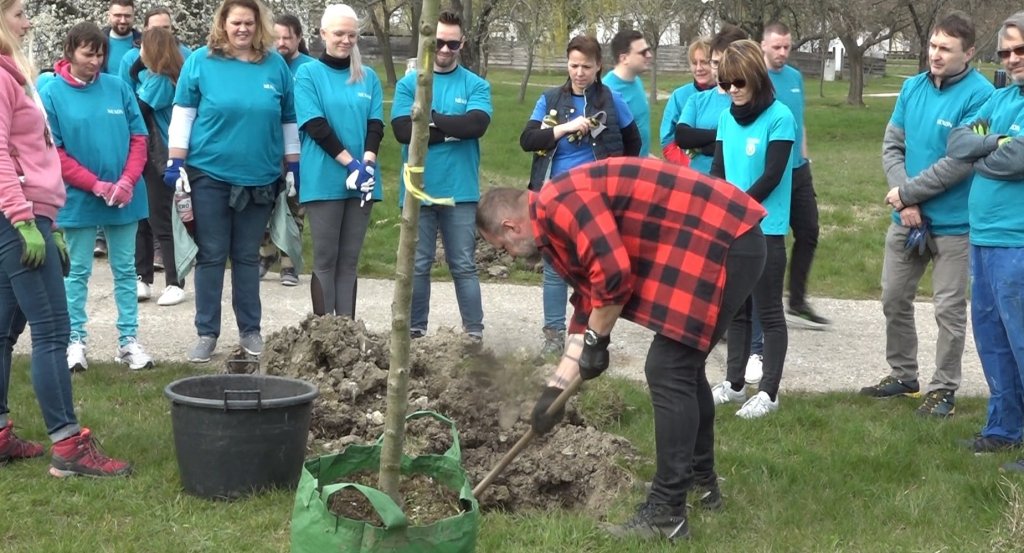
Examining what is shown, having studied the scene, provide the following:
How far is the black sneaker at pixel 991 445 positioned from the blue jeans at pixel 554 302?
2.68 metres

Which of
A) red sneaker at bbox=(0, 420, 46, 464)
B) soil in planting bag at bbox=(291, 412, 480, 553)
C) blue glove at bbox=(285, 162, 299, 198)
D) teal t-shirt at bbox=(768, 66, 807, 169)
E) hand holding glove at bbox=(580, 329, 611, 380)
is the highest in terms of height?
teal t-shirt at bbox=(768, 66, 807, 169)

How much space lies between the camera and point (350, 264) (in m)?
7.09

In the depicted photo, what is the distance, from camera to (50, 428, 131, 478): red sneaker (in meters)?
4.99

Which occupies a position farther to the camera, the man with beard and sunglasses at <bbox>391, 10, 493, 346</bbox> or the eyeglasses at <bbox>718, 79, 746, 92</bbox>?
the man with beard and sunglasses at <bbox>391, 10, 493, 346</bbox>

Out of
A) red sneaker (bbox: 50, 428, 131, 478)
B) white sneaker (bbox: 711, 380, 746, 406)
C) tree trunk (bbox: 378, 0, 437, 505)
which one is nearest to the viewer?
tree trunk (bbox: 378, 0, 437, 505)

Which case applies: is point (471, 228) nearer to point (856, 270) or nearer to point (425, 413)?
point (425, 413)

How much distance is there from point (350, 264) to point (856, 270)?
16.3 ft

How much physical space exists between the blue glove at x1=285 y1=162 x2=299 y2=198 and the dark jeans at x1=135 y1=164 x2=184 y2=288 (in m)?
1.95

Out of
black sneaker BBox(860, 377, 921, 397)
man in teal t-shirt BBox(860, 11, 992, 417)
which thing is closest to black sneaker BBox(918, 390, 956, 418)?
man in teal t-shirt BBox(860, 11, 992, 417)

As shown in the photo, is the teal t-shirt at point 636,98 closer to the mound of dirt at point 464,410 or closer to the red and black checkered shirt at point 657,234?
the mound of dirt at point 464,410

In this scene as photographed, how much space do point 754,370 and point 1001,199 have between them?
211 cm

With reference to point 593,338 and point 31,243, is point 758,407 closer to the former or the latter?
point 593,338

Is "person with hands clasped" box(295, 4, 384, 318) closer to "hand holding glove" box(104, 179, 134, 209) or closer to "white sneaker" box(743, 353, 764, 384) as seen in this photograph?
"hand holding glove" box(104, 179, 134, 209)

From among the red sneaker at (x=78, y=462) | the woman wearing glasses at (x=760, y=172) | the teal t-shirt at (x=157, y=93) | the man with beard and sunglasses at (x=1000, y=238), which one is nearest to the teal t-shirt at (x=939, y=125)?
the man with beard and sunglasses at (x=1000, y=238)
